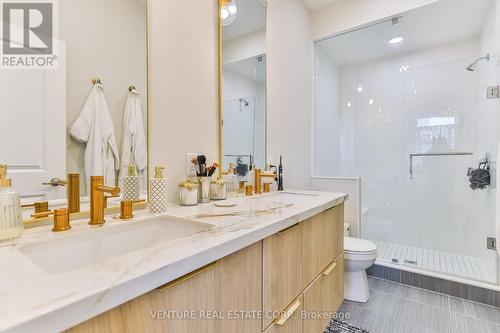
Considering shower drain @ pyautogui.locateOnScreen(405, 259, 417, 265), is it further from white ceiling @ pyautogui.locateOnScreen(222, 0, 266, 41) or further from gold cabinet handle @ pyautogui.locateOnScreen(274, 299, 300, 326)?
white ceiling @ pyautogui.locateOnScreen(222, 0, 266, 41)

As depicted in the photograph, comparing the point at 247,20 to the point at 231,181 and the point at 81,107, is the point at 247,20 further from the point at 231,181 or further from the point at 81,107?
the point at 81,107

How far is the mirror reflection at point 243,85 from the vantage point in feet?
5.26

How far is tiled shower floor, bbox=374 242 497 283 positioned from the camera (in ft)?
6.60

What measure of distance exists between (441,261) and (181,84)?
282 cm

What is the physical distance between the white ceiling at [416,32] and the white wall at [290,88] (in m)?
0.48

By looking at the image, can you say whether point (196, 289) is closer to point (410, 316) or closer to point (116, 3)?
point (116, 3)

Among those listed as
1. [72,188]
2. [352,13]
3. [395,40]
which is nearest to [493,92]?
[395,40]

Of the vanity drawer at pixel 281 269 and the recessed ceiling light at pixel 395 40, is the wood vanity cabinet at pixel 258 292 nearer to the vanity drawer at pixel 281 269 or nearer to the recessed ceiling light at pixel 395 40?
the vanity drawer at pixel 281 269

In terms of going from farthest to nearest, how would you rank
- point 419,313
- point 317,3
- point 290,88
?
point 317,3 < point 290,88 < point 419,313

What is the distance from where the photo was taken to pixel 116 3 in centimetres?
100

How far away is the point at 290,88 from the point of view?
2316mm

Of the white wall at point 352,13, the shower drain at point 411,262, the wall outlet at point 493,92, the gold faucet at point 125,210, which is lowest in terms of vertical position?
the shower drain at point 411,262

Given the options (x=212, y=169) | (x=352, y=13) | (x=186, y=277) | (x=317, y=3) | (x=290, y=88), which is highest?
(x=317, y=3)

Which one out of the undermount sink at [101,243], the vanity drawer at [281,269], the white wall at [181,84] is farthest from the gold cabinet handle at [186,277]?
the white wall at [181,84]
